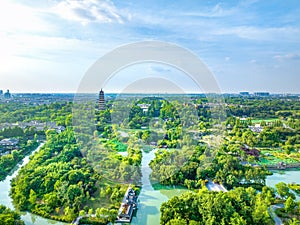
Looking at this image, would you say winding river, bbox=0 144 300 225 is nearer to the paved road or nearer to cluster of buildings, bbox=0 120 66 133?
the paved road

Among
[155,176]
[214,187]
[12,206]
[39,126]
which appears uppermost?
[39,126]

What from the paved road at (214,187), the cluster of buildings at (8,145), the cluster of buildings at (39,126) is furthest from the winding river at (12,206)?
the cluster of buildings at (39,126)

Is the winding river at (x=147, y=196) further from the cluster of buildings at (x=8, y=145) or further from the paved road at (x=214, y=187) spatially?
the cluster of buildings at (x=8, y=145)

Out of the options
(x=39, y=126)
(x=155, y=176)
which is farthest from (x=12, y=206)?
(x=39, y=126)

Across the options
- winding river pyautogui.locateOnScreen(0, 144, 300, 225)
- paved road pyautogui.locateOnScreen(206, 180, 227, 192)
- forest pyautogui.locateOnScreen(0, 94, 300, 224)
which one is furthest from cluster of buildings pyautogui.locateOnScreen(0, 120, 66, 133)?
paved road pyautogui.locateOnScreen(206, 180, 227, 192)

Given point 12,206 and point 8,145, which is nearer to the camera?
point 12,206

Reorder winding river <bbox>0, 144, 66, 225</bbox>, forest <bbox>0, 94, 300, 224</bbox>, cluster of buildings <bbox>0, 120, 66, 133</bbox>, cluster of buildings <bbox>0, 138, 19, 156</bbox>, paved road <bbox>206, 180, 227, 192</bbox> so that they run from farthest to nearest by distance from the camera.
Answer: cluster of buildings <bbox>0, 120, 66, 133</bbox> < cluster of buildings <bbox>0, 138, 19, 156</bbox> < paved road <bbox>206, 180, 227, 192</bbox> < winding river <bbox>0, 144, 66, 225</bbox> < forest <bbox>0, 94, 300, 224</bbox>

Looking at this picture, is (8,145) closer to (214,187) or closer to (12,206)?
(12,206)

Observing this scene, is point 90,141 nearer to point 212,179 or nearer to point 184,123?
point 212,179

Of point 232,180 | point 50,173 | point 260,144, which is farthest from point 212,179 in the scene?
point 260,144
